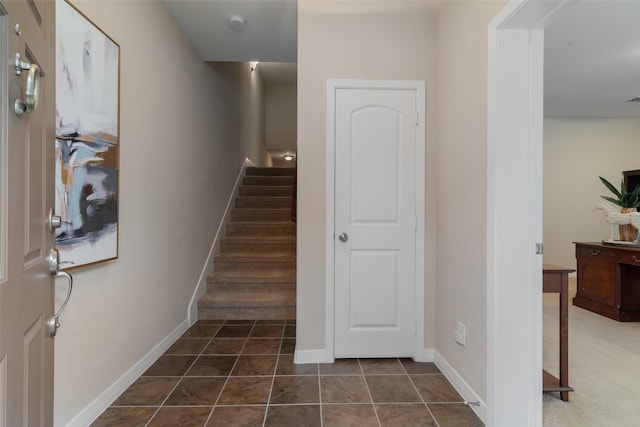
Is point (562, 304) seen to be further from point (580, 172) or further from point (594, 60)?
point (580, 172)

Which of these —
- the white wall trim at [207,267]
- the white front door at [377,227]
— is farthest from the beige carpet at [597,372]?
the white wall trim at [207,267]

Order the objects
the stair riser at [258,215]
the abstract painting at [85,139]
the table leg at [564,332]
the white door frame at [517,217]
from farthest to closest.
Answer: the stair riser at [258,215] → the table leg at [564,332] → the white door frame at [517,217] → the abstract painting at [85,139]

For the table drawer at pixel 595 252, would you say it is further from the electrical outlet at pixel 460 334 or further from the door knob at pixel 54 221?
the door knob at pixel 54 221

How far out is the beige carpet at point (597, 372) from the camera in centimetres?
162

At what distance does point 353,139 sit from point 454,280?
3.93 ft

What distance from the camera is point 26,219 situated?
0.72m

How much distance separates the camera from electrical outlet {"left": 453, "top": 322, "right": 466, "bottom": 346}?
1.80 metres

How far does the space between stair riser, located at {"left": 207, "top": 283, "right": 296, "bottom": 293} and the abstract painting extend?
164cm

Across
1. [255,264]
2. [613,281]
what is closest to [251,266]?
[255,264]

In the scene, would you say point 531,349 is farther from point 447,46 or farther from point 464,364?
point 447,46

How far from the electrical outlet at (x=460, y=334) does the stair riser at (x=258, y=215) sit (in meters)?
2.81

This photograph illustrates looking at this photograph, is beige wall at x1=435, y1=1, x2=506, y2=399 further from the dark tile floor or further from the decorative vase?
the decorative vase

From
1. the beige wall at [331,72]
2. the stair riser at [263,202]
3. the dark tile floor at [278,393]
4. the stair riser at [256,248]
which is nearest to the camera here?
the dark tile floor at [278,393]

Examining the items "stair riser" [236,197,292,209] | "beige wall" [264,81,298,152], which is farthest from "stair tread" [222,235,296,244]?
"beige wall" [264,81,298,152]
